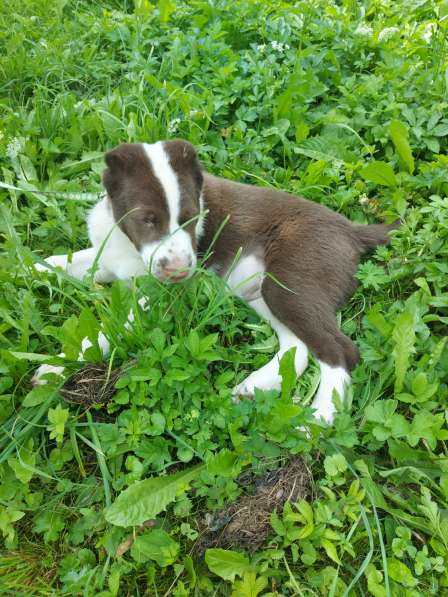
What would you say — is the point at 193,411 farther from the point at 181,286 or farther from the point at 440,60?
the point at 440,60

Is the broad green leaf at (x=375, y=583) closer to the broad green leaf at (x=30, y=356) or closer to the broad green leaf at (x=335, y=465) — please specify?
the broad green leaf at (x=335, y=465)

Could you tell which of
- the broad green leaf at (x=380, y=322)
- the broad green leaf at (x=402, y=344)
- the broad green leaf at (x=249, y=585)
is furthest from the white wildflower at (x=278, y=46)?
the broad green leaf at (x=249, y=585)

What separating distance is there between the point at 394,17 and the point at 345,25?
1.83 ft

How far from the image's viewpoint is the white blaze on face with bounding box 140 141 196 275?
2.87 m

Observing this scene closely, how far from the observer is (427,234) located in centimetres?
305

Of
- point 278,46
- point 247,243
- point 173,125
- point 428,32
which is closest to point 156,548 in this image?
point 247,243

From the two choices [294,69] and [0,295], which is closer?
[0,295]

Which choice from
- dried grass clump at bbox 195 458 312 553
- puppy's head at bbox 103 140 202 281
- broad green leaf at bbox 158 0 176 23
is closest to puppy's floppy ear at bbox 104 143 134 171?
puppy's head at bbox 103 140 202 281

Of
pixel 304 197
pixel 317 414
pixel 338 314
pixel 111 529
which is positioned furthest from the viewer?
pixel 304 197

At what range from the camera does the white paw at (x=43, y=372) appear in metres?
2.70

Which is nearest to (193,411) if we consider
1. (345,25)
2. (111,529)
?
(111,529)

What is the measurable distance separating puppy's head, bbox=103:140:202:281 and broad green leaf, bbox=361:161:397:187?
1.21 m

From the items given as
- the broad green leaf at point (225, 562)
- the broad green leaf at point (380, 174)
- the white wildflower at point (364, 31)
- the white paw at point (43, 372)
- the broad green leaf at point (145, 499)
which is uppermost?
the white wildflower at point (364, 31)

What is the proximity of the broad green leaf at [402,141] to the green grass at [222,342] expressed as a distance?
1cm
